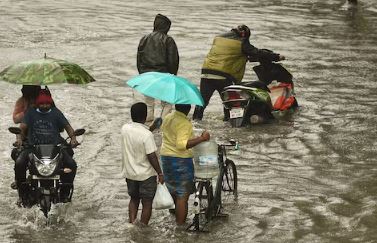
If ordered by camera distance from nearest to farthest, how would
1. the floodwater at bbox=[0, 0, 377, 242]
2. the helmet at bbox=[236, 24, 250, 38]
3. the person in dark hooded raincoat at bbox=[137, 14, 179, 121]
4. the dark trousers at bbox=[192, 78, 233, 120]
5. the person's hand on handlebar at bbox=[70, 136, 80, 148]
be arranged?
the floodwater at bbox=[0, 0, 377, 242], the person's hand on handlebar at bbox=[70, 136, 80, 148], the person in dark hooded raincoat at bbox=[137, 14, 179, 121], the helmet at bbox=[236, 24, 250, 38], the dark trousers at bbox=[192, 78, 233, 120]

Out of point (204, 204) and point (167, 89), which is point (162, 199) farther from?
point (167, 89)

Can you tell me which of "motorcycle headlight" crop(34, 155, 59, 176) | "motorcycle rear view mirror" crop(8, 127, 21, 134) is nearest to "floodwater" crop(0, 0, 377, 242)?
"motorcycle headlight" crop(34, 155, 59, 176)

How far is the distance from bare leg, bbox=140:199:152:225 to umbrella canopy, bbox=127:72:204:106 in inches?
46.6

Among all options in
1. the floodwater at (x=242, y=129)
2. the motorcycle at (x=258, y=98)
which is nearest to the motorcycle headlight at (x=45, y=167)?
the floodwater at (x=242, y=129)

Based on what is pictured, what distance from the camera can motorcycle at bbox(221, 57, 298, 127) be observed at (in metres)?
16.1

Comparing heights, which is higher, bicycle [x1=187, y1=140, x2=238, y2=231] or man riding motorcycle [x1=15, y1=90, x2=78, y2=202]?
Result: man riding motorcycle [x1=15, y1=90, x2=78, y2=202]

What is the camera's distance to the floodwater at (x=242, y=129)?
36.7ft

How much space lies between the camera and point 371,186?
12773 mm

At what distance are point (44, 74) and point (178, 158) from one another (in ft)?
6.26

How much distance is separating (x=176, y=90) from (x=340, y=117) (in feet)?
21.6

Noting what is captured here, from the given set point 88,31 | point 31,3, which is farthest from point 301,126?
point 31,3

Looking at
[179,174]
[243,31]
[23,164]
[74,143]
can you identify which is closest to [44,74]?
[74,143]

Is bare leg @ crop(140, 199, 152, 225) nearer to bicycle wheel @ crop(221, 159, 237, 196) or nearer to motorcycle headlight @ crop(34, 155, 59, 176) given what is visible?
motorcycle headlight @ crop(34, 155, 59, 176)

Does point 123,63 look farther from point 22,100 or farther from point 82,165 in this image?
point 22,100
